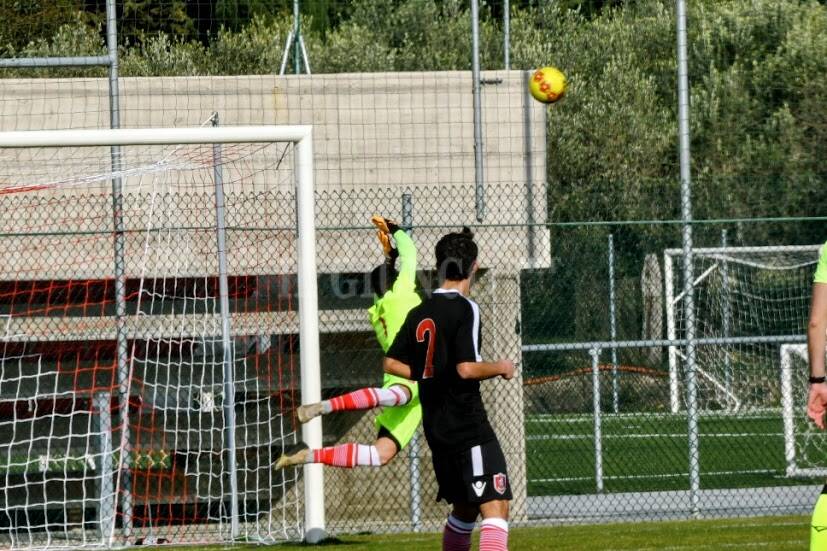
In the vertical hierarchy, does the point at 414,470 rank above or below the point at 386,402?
below

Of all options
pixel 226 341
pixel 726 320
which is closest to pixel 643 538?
pixel 226 341

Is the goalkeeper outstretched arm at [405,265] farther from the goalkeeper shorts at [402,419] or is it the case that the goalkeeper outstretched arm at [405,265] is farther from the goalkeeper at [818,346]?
the goalkeeper at [818,346]

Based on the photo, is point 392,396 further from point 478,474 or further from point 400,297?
point 478,474

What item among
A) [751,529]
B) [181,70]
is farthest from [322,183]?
[181,70]

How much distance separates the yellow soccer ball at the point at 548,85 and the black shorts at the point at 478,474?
5218mm

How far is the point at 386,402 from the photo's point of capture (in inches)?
328

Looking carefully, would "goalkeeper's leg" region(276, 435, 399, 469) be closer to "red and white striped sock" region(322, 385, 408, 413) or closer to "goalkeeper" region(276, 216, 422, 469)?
"goalkeeper" region(276, 216, 422, 469)

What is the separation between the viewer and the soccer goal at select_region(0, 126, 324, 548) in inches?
419

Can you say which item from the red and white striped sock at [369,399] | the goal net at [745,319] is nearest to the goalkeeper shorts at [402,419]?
the red and white striped sock at [369,399]

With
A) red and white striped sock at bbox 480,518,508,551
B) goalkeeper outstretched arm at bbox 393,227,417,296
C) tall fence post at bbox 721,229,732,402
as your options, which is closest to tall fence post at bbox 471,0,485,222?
goalkeeper outstretched arm at bbox 393,227,417,296

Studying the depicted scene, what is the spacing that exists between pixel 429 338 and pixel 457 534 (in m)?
1.07

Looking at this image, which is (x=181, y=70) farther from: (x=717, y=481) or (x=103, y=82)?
(x=717, y=481)

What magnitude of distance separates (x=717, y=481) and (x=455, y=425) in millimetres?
7891

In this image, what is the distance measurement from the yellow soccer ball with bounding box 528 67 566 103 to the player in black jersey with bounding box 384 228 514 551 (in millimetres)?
4805
